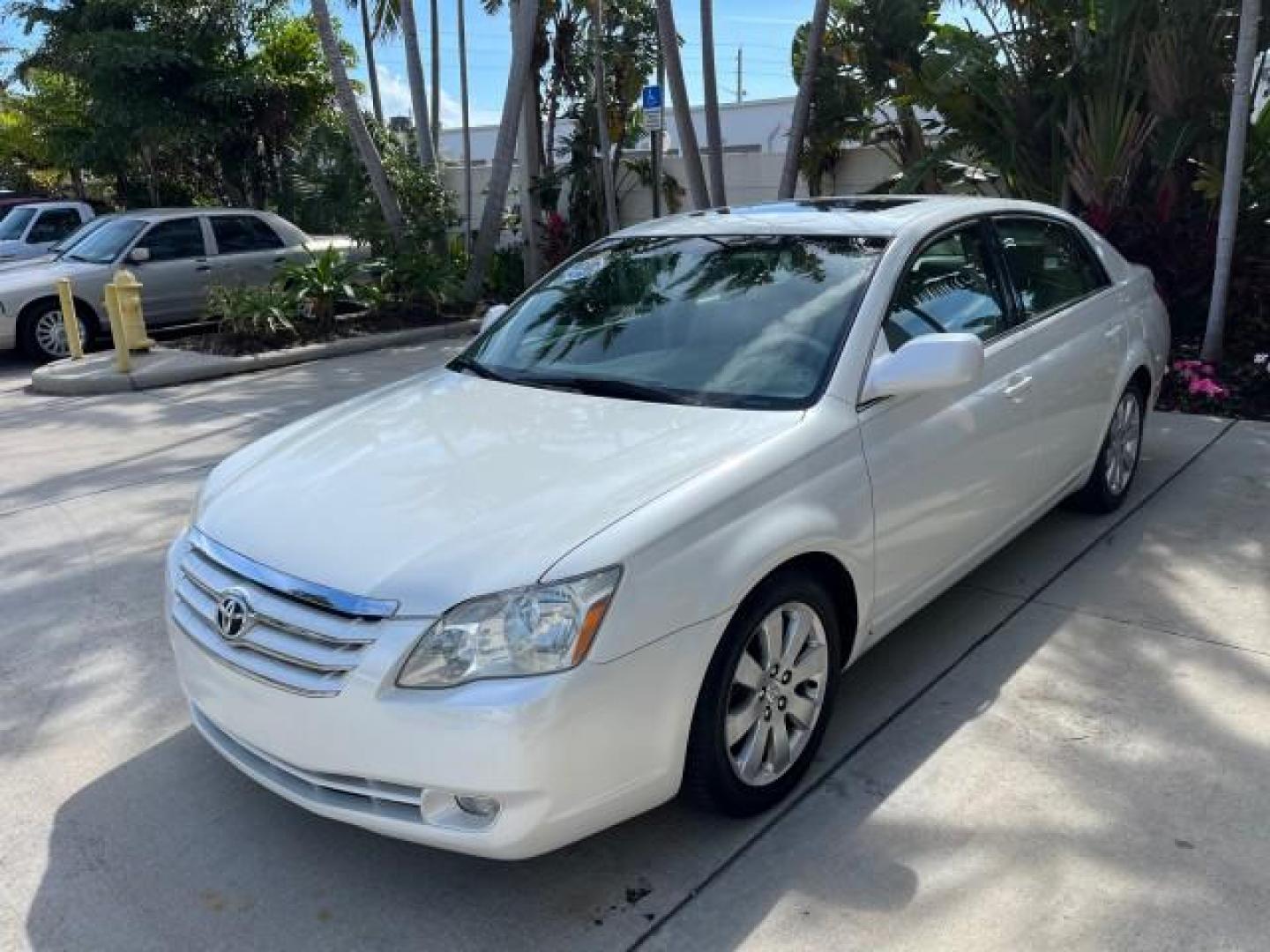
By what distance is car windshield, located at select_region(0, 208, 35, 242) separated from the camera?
15.4m

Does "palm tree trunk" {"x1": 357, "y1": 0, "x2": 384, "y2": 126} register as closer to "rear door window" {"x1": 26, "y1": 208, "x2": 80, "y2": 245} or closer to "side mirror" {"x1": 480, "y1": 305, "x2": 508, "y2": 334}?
"rear door window" {"x1": 26, "y1": 208, "x2": 80, "y2": 245}

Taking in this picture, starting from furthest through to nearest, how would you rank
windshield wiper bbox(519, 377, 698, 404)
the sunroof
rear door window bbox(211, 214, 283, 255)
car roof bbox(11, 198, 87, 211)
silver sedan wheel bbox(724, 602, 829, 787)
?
car roof bbox(11, 198, 87, 211), rear door window bbox(211, 214, 283, 255), the sunroof, windshield wiper bbox(519, 377, 698, 404), silver sedan wheel bbox(724, 602, 829, 787)

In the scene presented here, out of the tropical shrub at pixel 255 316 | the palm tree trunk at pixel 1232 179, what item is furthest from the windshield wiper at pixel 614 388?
the tropical shrub at pixel 255 316

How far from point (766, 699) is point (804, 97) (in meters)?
8.96

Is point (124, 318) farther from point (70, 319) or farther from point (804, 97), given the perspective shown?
point (804, 97)

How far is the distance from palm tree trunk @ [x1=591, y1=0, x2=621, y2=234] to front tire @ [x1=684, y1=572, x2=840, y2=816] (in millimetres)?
11597

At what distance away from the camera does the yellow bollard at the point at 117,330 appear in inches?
392

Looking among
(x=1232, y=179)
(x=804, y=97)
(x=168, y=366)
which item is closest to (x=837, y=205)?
(x=1232, y=179)

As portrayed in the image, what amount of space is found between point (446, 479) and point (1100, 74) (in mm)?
7802

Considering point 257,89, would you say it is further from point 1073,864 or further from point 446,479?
point 1073,864

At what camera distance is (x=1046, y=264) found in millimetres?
4676

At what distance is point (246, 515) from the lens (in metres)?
3.04

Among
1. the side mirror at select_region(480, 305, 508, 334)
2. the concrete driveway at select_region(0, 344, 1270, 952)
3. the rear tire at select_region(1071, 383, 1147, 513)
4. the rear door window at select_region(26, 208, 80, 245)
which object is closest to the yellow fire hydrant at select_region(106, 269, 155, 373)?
the concrete driveway at select_region(0, 344, 1270, 952)

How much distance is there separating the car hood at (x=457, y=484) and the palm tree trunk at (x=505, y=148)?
9734 millimetres
